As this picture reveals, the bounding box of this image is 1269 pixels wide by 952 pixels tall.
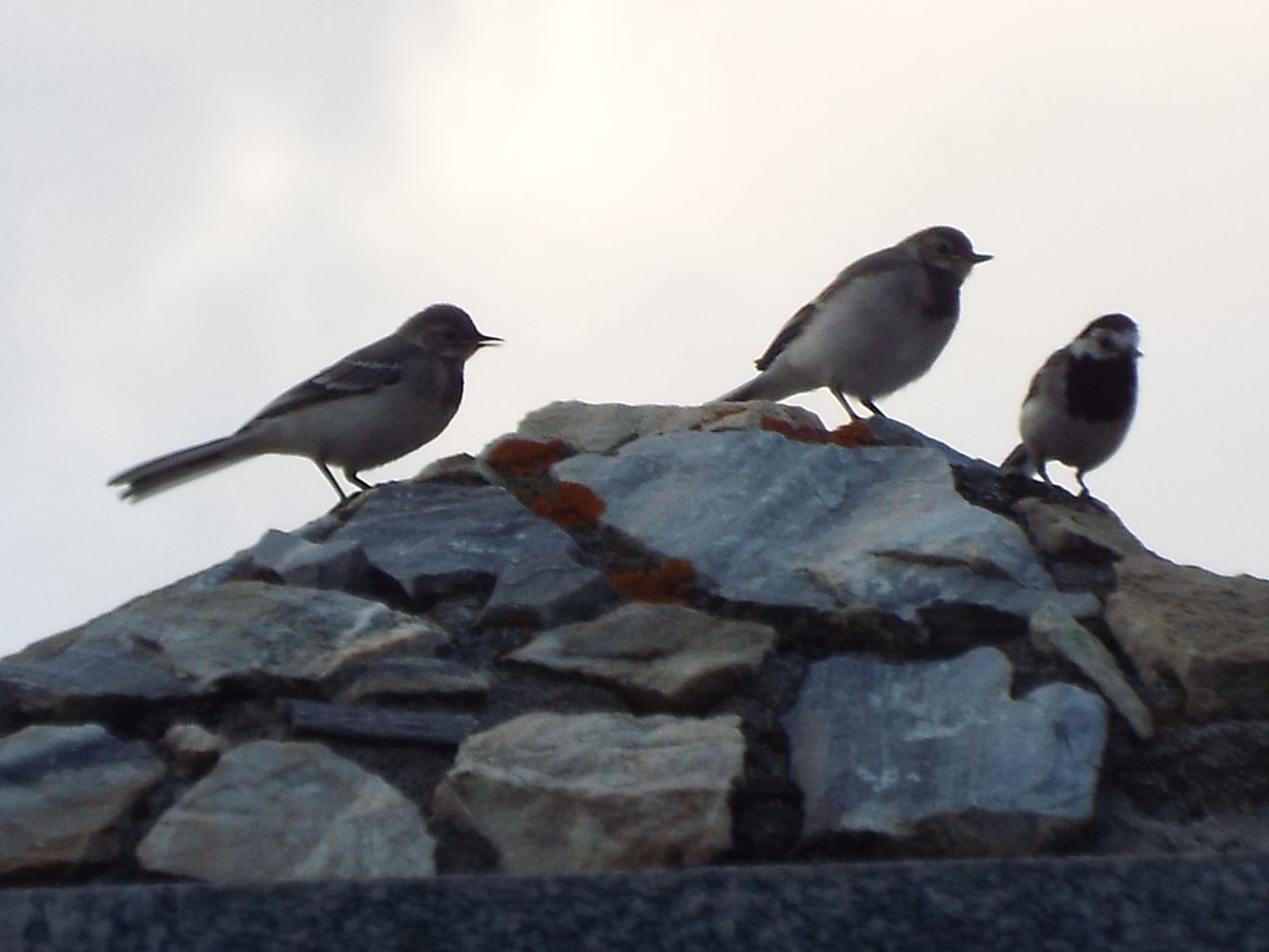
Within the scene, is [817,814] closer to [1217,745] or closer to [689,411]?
[1217,745]

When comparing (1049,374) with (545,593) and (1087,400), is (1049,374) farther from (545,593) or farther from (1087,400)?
(545,593)

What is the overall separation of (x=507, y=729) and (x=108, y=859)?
747mm

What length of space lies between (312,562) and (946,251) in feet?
17.4

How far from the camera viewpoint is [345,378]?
7.47 metres

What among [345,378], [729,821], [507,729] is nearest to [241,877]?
[507,729]

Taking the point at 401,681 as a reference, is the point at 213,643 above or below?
above

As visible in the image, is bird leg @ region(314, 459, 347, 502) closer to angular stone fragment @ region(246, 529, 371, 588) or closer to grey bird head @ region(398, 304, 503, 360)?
grey bird head @ region(398, 304, 503, 360)

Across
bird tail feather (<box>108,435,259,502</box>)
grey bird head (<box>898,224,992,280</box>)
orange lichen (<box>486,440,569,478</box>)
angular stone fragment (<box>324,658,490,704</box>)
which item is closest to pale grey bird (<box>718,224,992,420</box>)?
grey bird head (<box>898,224,992,280</box>)

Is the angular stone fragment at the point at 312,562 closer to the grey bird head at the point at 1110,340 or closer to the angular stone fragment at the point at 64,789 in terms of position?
the angular stone fragment at the point at 64,789

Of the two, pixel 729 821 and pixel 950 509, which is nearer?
pixel 729 821

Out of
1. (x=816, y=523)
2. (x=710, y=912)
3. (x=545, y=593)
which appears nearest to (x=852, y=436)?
(x=816, y=523)

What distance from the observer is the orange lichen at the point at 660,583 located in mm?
3908

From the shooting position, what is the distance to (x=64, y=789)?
310 cm

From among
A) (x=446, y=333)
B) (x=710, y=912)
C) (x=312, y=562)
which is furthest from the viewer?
(x=446, y=333)
